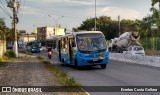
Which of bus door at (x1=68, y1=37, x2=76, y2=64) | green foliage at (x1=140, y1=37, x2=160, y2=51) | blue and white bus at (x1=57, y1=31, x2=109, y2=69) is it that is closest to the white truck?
green foliage at (x1=140, y1=37, x2=160, y2=51)

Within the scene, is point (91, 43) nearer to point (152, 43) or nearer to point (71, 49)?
point (71, 49)

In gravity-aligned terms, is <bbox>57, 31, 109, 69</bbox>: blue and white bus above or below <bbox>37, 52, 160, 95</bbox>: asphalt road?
above

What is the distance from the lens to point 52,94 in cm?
1377

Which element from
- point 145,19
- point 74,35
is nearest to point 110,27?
point 145,19

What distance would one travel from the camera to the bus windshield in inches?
1110

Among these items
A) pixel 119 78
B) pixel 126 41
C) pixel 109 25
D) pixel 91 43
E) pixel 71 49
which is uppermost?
pixel 109 25

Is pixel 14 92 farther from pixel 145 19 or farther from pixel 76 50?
pixel 145 19

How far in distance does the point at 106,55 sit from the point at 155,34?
61.5 meters

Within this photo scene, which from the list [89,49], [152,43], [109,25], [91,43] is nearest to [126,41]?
[152,43]

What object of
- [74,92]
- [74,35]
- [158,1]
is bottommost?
[74,92]

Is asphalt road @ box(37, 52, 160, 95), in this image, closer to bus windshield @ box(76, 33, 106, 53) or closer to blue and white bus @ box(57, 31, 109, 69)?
blue and white bus @ box(57, 31, 109, 69)

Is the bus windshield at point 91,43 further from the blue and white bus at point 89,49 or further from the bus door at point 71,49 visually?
the bus door at point 71,49

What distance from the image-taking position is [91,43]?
93.0 feet

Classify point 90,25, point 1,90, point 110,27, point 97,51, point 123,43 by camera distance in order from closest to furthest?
point 1,90
point 97,51
point 123,43
point 110,27
point 90,25
